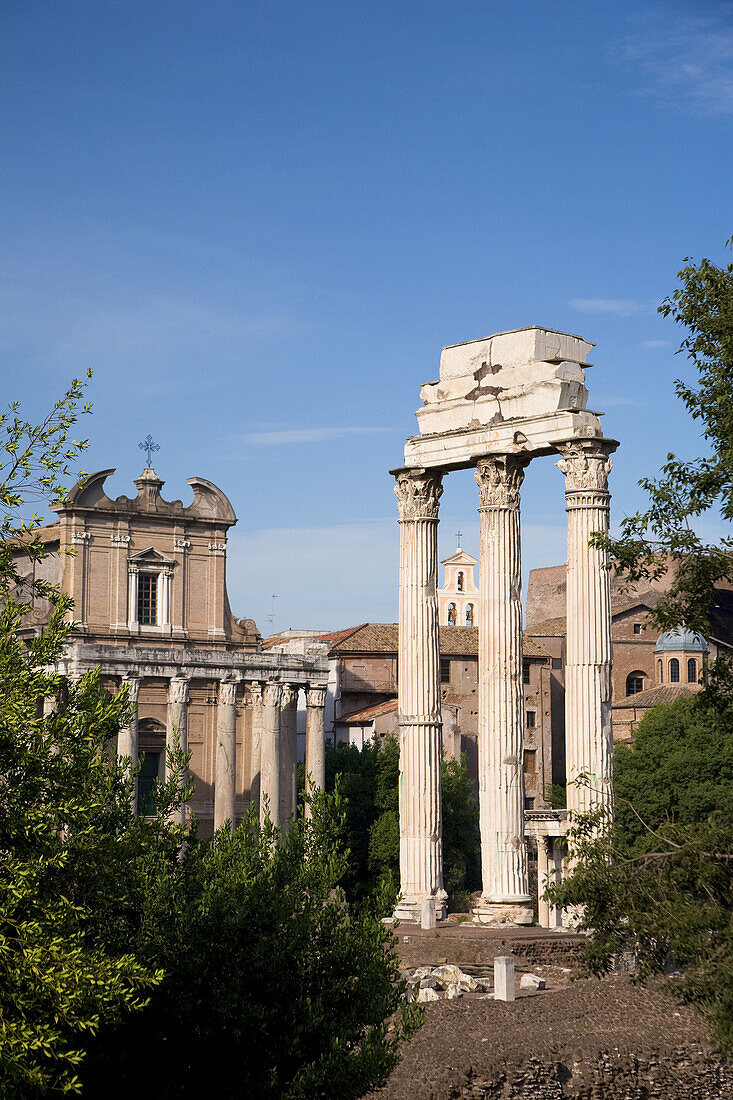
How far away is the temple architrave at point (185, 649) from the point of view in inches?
1802

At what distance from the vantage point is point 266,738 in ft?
153

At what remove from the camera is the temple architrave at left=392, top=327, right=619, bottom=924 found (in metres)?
25.4

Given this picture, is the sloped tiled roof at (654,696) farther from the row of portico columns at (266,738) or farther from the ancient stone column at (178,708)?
the ancient stone column at (178,708)

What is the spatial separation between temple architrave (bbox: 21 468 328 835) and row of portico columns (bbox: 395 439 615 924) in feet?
59.0

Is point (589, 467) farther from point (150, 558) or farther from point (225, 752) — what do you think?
point (150, 558)

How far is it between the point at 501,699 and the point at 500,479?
143 inches

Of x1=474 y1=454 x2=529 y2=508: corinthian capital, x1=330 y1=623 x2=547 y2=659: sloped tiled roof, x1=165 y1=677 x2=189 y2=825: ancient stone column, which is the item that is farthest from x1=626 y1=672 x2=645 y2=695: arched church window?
x1=474 y1=454 x2=529 y2=508: corinthian capital

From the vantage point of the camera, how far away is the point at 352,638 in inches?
2338

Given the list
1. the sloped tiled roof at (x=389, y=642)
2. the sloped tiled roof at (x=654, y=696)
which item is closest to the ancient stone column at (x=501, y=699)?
the sloped tiled roof at (x=389, y=642)

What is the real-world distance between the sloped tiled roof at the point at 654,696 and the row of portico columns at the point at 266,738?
1582cm

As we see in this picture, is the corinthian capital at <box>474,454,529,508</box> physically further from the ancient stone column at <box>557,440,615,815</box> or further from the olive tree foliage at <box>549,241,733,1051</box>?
the olive tree foliage at <box>549,241,733,1051</box>

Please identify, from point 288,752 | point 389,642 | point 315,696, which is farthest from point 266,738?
point 389,642

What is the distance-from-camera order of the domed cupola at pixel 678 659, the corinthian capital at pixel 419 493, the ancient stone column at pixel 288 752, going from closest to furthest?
the corinthian capital at pixel 419 493
the ancient stone column at pixel 288 752
the domed cupola at pixel 678 659

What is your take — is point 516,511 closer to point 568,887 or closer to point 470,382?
point 470,382
